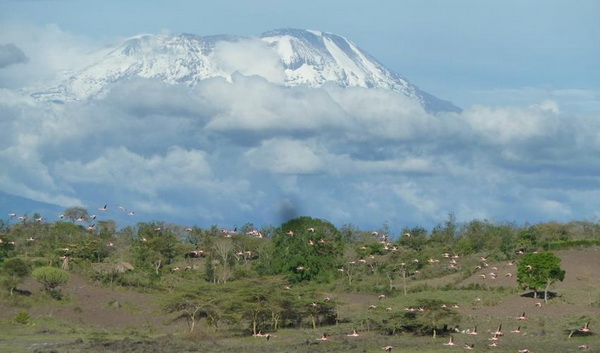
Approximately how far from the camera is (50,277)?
89.7m

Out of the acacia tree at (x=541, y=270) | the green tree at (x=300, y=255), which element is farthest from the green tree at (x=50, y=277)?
the acacia tree at (x=541, y=270)

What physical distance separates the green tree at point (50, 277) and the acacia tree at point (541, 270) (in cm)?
4513

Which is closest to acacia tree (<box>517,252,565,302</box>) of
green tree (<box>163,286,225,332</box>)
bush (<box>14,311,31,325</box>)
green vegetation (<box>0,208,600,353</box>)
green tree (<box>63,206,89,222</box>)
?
green vegetation (<box>0,208,600,353</box>)

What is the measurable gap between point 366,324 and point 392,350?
13123 mm

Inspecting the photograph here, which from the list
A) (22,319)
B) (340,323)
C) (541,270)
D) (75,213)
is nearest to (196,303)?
(340,323)

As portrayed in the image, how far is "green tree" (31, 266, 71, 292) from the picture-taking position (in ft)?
294

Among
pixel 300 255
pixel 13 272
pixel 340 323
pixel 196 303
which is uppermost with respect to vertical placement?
pixel 300 255

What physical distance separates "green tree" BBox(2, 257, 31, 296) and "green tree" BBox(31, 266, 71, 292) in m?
1.23

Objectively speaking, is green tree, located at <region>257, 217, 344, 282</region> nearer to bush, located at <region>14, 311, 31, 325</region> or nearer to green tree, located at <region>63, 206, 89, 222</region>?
bush, located at <region>14, 311, 31, 325</region>

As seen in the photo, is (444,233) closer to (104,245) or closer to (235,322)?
(104,245)

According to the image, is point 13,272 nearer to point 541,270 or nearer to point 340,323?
point 340,323

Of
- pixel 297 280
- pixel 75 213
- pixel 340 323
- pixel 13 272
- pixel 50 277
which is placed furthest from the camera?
pixel 75 213

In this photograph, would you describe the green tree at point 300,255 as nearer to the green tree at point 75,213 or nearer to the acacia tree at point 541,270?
the acacia tree at point 541,270

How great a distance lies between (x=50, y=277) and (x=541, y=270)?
155 feet
